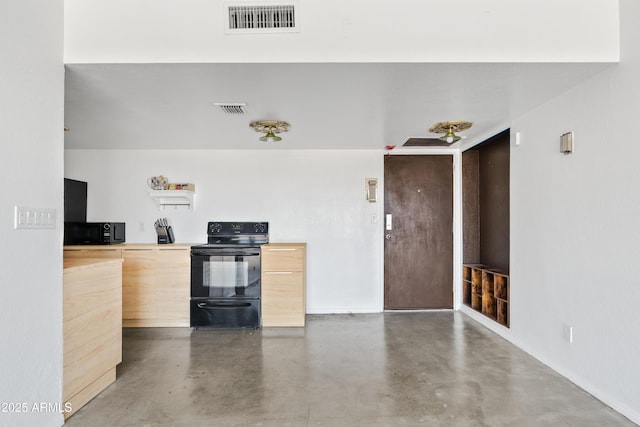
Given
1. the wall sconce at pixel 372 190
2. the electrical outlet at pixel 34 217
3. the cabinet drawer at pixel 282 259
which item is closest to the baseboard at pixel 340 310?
the cabinet drawer at pixel 282 259

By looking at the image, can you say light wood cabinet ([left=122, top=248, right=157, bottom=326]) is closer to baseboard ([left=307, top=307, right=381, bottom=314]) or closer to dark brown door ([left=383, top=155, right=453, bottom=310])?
baseboard ([left=307, top=307, right=381, bottom=314])

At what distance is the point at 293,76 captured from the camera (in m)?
2.16

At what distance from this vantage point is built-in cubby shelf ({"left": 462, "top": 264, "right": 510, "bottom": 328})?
3.44 metres

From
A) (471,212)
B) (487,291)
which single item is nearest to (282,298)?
(487,291)

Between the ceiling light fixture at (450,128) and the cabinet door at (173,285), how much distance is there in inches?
114

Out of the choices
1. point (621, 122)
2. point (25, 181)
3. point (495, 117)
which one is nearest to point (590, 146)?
point (621, 122)

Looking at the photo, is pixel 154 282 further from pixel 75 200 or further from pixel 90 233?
pixel 75 200

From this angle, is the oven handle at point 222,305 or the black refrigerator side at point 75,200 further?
the black refrigerator side at point 75,200

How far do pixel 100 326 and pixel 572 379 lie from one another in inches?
128

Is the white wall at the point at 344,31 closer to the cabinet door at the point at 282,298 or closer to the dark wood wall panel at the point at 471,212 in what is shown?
the cabinet door at the point at 282,298

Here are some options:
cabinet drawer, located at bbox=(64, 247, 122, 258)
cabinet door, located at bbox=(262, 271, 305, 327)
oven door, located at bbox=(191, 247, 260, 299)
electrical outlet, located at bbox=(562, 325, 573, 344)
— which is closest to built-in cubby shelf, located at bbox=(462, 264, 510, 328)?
electrical outlet, located at bbox=(562, 325, 573, 344)

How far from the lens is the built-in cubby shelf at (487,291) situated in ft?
11.3

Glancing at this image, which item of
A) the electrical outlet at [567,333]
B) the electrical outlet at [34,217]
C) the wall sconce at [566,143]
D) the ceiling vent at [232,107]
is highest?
the ceiling vent at [232,107]

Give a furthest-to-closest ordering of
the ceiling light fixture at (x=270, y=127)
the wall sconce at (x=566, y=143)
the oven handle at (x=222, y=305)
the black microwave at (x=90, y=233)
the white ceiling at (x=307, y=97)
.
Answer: the black microwave at (x=90, y=233) → the oven handle at (x=222, y=305) → the ceiling light fixture at (x=270, y=127) → the wall sconce at (x=566, y=143) → the white ceiling at (x=307, y=97)
